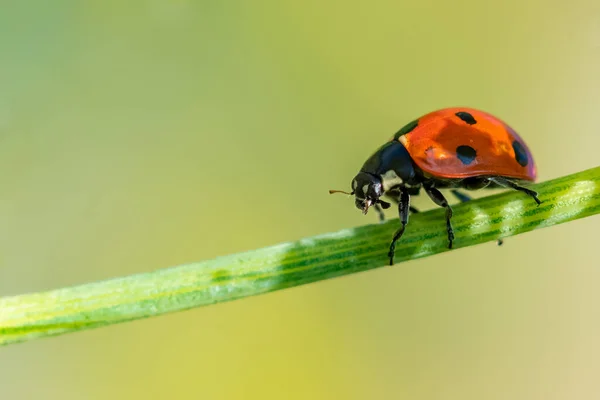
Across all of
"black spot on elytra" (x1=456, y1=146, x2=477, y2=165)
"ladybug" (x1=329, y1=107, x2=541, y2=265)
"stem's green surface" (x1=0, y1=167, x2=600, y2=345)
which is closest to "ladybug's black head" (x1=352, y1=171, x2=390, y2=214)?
"ladybug" (x1=329, y1=107, x2=541, y2=265)

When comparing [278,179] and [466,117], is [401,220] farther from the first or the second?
[278,179]

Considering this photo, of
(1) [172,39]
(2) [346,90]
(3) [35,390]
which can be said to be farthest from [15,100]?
(2) [346,90]

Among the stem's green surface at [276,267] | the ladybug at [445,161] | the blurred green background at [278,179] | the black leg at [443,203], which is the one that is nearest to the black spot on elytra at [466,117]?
the ladybug at [445,161]

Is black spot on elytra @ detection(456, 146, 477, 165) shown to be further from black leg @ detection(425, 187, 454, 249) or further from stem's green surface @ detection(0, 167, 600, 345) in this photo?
stem's green surface @ detection(0, 167, 600, 345)

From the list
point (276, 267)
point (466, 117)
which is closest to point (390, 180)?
point (466, 117)

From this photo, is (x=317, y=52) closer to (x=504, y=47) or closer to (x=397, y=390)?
(x=504, y=47)

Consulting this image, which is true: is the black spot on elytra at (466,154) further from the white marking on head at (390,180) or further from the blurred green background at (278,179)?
the blurred green background at (278,179)
